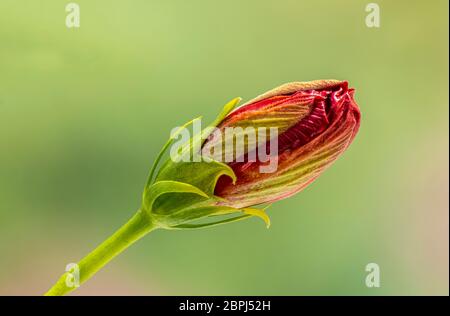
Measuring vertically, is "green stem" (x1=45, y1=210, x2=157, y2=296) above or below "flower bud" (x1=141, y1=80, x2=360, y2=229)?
below

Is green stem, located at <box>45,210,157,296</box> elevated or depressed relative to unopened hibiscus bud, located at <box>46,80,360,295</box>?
depressed

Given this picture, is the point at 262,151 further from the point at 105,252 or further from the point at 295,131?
the point at 105,252

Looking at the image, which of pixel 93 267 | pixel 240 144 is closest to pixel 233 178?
pixel 240 144

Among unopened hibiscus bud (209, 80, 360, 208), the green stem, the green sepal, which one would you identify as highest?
unopened hibiscus bud (209, 80, 360, 208)

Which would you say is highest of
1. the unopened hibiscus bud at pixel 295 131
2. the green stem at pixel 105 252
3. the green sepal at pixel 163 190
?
the unopened hibiscus bud at pixel 295 131

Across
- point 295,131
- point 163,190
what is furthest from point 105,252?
point 295,131
